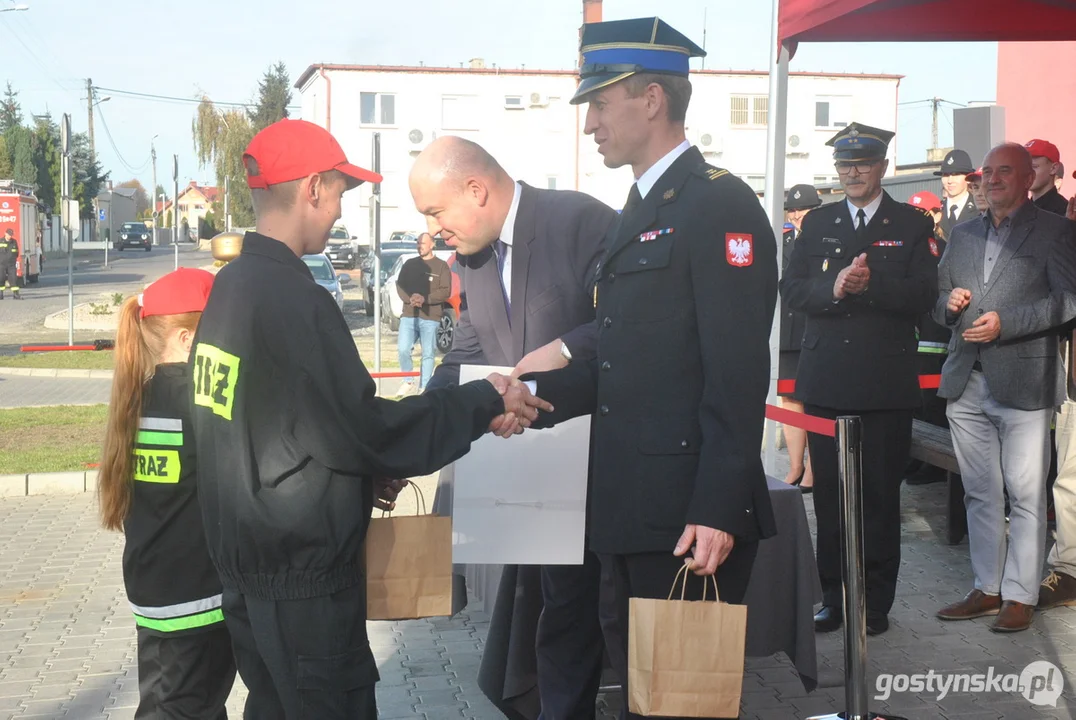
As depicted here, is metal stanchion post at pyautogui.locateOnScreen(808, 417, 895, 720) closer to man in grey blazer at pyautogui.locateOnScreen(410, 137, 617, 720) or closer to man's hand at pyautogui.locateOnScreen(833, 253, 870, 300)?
man in grey blazer at pyautogui.locateOnScreen(410, 137, 617, 720)

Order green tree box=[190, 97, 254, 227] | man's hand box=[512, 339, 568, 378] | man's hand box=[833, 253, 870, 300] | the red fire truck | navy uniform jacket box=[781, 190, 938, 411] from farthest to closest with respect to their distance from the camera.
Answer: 1. green tree box=[190, 97, 254, 227]
2. the red fire truck
3. navy uniform jacket box=[781, 190, 938, 411]
4. man's hand box=[833, 253, 870, 300]
5. man's hand box=[512, 339, 568, 378]

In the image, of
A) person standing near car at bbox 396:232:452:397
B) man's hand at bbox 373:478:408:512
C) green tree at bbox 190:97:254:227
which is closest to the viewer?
man's hand at bbox 373:478:408:512

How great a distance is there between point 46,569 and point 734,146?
177ft

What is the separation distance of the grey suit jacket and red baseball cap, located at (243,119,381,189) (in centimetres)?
359

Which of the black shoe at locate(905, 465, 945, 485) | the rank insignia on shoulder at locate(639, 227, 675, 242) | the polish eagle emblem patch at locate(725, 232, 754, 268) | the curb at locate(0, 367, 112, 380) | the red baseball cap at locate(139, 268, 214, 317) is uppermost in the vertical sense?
the rank insignia on shoulder at locate(639, 227, 675, 242)

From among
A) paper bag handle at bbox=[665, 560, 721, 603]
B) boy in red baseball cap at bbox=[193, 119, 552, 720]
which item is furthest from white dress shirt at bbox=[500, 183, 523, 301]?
paper bag handle at bbox=[665, 560, 721, 603]

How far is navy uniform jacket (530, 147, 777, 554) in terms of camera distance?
2.75 metres

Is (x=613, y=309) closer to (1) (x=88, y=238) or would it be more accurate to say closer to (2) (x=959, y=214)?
(2) (x=959, y=214)

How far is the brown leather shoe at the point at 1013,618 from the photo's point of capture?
17.9 ft

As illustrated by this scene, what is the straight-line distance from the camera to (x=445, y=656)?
5445 mm

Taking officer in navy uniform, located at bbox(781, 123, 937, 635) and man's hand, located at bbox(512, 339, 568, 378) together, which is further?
officer in navy uniform, located at bbox(781, 123, 937, 635)

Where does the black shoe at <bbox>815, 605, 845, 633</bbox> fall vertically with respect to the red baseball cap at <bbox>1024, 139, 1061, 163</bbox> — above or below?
below

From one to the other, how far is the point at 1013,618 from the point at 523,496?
3079mm

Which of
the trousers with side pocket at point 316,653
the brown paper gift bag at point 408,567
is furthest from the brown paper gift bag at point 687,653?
the trousers with side pocket at point 316,653
